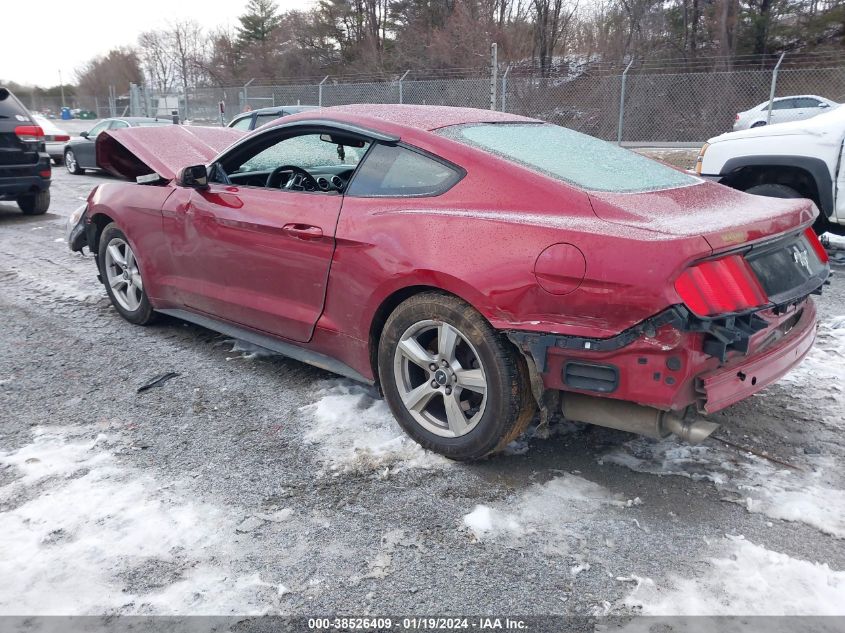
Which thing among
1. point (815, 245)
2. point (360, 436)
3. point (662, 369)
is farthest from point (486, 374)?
point (815, 245)

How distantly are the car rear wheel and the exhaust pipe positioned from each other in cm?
1750

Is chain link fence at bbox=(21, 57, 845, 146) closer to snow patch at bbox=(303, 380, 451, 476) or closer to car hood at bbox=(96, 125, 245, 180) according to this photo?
car hood at bbox=(96, 125, 245, 180)

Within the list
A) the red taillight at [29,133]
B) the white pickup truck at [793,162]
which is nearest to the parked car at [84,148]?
the red taillight at [29,133]

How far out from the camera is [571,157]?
331 centimetres

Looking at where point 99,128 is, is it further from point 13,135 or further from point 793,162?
point 793,162

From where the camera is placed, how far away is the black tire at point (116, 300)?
4867mm

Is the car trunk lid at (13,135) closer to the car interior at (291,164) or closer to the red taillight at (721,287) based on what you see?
the car interior at (291,164)

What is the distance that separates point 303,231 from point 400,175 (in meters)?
0.60

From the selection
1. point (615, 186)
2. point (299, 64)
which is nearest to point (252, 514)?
point (615, 186)

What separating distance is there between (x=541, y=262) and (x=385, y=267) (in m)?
0.79

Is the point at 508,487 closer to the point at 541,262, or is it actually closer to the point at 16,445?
the point at 541,262

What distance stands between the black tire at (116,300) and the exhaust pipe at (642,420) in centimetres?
334

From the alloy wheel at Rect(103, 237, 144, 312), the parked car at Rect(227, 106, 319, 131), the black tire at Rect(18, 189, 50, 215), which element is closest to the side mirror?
the alloy wheel at Rect(103, 237, 144, 312)

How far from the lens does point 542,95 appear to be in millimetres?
21438
